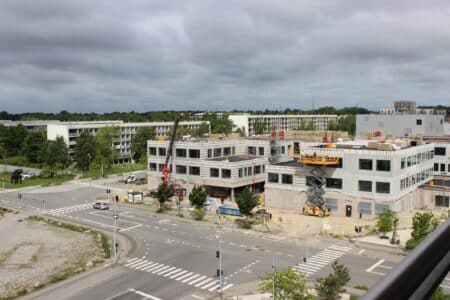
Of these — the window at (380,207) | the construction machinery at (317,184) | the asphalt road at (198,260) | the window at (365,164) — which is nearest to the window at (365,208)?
the window at (380,207)

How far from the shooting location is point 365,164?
56281 mm

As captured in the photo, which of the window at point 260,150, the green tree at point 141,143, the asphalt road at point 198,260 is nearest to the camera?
the asphalt road at point 198,260

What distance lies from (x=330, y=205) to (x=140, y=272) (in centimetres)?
3056

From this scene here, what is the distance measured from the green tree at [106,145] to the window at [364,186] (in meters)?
65.0

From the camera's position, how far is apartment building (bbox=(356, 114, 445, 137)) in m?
92.1

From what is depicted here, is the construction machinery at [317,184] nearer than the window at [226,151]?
Yes

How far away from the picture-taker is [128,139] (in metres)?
126

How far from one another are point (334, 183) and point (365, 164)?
16.0 ft

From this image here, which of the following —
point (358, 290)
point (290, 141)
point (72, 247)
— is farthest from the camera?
point (290, 141)

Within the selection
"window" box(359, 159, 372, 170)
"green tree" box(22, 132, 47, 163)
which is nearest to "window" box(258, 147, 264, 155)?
"window" box(359, 159, 372, 170)

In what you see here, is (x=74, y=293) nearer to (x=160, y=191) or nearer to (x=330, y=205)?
(x=160, y=191)

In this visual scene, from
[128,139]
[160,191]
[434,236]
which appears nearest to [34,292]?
[160,191]

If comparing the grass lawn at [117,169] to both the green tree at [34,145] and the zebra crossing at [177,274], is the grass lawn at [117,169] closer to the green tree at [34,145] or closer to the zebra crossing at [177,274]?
the green tree at [34,145]

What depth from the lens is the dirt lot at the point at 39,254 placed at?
36156 millimetres
